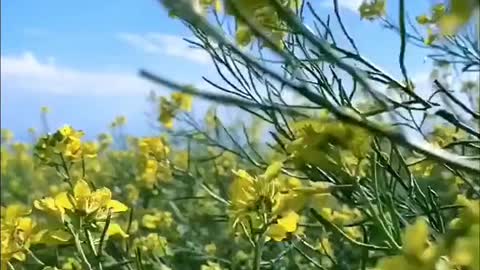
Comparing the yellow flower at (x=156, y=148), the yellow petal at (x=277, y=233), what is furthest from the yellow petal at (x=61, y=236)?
the yellow flower at (x=156, y=148)

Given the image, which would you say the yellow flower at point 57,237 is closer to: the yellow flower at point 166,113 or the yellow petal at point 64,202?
the yellow petal at point 64,202

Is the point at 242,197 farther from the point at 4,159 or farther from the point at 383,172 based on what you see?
the point at 4,159

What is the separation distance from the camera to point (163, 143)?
354 centimetres

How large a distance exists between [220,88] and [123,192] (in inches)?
131

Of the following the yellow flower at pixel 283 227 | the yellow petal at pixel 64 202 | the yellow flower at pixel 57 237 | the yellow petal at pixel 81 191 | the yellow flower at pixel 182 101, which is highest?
the yellow flower at pixel 182 101

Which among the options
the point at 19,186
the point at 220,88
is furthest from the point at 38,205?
the point at 19,186

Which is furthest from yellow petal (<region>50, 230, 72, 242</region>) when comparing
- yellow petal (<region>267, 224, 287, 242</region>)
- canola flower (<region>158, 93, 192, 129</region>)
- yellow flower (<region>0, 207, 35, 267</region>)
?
canola flower (<region>158, 93, 192, 129</region>)

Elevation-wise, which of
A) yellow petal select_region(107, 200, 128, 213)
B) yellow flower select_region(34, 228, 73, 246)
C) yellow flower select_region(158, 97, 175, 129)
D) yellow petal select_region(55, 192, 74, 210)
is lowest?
yellow flower select_region(34, 228, 73, 246)

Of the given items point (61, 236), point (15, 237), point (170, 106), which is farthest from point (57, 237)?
point (170, 106)

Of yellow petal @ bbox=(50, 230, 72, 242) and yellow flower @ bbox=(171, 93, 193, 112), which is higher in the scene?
yellow flower @ bbox=(171, 93, 193, 112)

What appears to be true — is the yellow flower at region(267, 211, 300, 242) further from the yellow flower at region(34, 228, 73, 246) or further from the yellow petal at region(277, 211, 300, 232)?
the yellow flower at region(34, 228, 73, 246)

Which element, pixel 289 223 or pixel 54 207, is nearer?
pixel 289 223

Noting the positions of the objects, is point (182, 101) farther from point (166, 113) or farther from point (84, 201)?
point (84, 201)

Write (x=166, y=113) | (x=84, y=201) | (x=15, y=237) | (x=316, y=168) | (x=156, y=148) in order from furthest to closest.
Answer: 1. (x=166, y=113)
2. (x=156, y=148)
3. (x=15, y=237)
4. (x=84, y=201)
5. (x=316, y=168)
